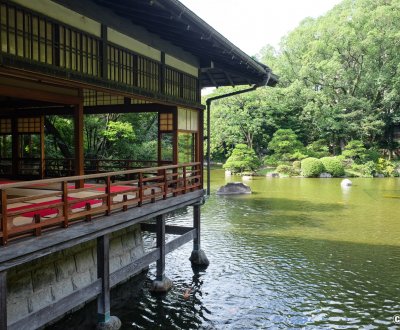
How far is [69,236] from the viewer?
Answer: 6566mm

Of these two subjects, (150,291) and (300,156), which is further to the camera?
(300,156)

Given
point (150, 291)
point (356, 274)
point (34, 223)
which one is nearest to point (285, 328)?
point (150, 291)

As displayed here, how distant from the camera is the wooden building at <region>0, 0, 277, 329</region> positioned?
6.20 m

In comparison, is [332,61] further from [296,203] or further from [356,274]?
[356,274]

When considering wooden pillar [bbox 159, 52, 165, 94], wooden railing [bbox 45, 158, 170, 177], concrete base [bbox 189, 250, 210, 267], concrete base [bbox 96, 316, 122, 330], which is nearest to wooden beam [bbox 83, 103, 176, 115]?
wooden pillar [bbox 159, 52, 165, 94]

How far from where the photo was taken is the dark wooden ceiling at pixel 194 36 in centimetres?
788

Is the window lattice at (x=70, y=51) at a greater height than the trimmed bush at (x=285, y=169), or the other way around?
the window lattice at (x=70, y=51)

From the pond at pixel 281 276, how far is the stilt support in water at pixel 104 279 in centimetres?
97

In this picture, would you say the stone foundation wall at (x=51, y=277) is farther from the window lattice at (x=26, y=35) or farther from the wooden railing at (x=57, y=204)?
the window lattice at (x=26, y=35)

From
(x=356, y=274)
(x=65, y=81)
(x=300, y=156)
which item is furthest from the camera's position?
(x=300, y=156)

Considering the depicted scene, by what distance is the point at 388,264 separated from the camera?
13.5 meters

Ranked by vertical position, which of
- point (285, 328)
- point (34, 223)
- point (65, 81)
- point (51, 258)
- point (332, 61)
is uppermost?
point (332, 61)

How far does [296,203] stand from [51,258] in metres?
19.9

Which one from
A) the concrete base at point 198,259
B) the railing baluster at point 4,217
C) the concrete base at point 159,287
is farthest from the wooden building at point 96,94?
the concrete base at point 198,259
